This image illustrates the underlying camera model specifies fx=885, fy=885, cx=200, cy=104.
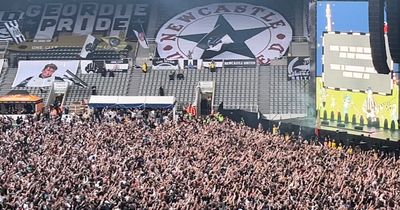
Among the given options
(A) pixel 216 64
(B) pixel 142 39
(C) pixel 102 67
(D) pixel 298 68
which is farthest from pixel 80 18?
(D) pixel 298 68

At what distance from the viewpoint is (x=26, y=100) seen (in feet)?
107

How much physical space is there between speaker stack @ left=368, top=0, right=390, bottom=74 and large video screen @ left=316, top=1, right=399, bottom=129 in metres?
7.49

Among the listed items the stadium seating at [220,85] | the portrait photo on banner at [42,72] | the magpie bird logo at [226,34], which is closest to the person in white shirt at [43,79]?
the portrait photo on banner at [42,72]

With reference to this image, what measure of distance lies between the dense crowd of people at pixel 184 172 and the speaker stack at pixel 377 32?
2.07 m

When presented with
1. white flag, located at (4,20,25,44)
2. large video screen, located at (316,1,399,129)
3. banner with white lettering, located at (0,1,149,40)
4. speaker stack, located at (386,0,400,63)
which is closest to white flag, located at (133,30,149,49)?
banner with white lettering, located at (0,1,149,40)

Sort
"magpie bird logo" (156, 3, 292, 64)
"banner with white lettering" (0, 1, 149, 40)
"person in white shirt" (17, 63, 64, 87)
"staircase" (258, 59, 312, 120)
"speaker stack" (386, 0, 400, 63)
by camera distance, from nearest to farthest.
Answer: "speaker stack" (386, 0, 400, 63) → "staircase" (258, 59, 312, 120) → "person in white shirt" (17, 63, 64, 87) → "magpie bird logo" (156, 3, 292, 64) → "banner with white lettering" (0, 1, 149, 40)

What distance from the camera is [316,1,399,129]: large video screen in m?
21.5

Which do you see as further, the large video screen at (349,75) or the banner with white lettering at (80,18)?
the banner with white lettering at (80,18)

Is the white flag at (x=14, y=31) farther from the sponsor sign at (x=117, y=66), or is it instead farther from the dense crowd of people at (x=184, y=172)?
the dense crowd of people at (x=184, y=172)

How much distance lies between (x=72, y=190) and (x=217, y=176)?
2.61 meters

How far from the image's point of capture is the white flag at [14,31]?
4009 centimetres

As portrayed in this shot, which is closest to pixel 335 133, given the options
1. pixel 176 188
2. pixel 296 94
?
pixel 176 188

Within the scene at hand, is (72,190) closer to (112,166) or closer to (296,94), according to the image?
(112,166)

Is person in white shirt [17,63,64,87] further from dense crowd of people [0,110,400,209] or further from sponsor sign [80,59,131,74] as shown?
dense crowd of people [0,110,400,209]
